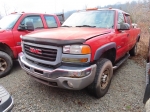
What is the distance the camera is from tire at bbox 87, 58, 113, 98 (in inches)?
103

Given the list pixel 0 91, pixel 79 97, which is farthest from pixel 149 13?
pixel 0 91

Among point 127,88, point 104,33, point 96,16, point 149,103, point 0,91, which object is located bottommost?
point 127,88

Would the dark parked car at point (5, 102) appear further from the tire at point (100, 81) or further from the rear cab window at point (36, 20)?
the rear cab window at point (36, 20)

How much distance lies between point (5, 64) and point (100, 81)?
8.90 feet

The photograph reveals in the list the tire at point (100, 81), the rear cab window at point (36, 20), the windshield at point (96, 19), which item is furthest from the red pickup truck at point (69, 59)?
the rear cab window at point (36, 20)

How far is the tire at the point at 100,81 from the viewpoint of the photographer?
8.58 feet

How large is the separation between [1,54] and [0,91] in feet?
7.70

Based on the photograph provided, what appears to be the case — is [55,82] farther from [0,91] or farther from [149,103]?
[149,103]

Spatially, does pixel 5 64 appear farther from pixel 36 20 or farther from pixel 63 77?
pixel 63 77

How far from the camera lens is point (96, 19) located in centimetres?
349

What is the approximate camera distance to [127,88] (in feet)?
10.8

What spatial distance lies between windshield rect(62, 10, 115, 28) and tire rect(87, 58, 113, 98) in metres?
1.01

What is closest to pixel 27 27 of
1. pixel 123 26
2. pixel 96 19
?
pixel 96 19

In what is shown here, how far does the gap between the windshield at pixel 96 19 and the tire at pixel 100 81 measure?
3.32ft
